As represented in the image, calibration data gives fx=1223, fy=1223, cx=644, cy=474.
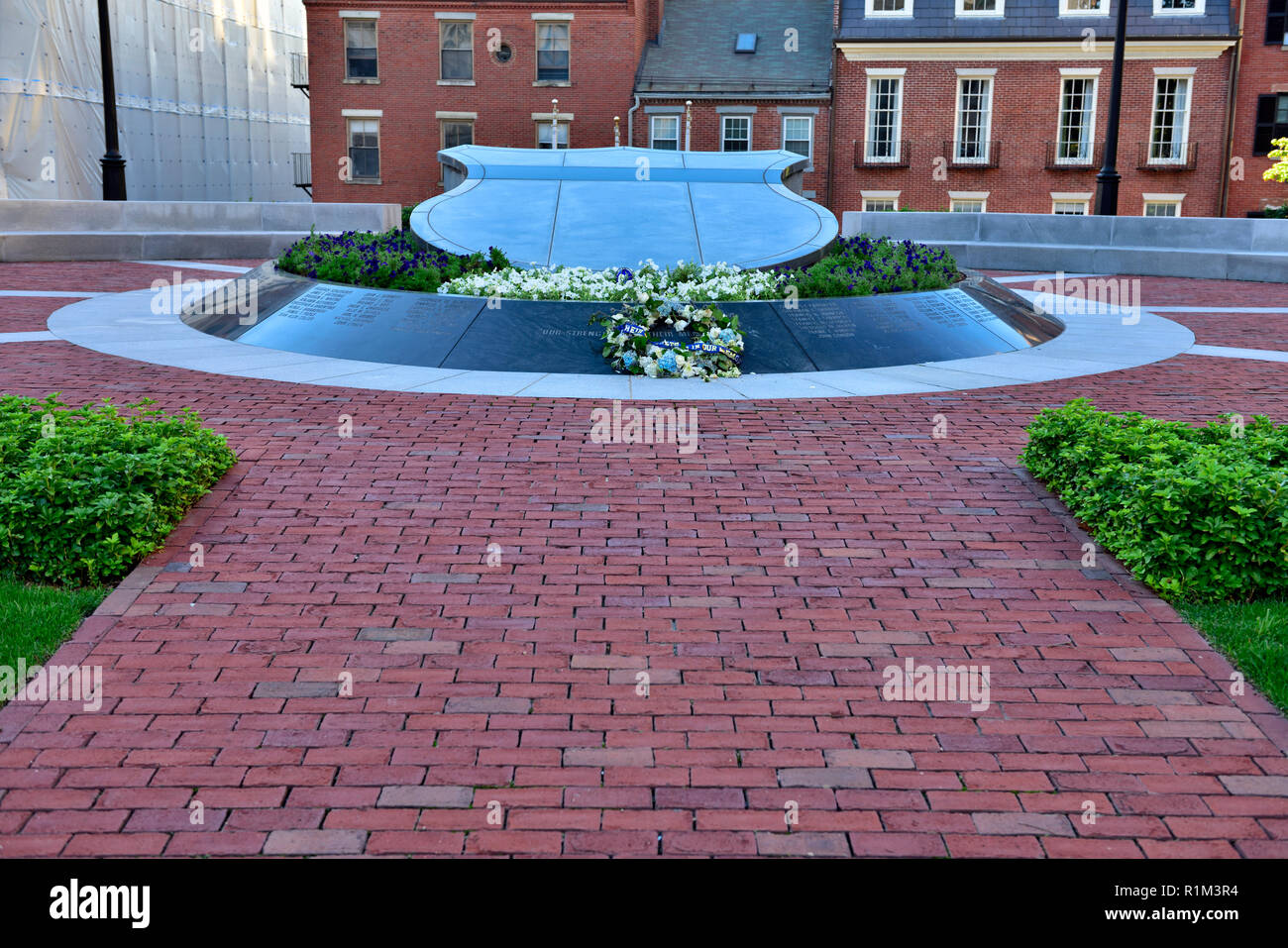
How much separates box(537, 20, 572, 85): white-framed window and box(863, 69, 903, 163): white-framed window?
9101 mm

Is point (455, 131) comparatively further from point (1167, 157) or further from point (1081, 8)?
point (1167, 157)

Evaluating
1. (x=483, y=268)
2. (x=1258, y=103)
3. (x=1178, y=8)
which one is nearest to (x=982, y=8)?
(x=1178, y=8)

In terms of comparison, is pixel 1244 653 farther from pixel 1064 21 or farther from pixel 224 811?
pixel 1064 21

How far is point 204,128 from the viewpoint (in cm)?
3903

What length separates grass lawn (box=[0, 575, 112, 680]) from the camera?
504 centimetres

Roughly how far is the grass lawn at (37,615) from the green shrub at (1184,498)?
4.96 meters

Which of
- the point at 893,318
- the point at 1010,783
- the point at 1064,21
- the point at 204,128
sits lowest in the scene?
the point at 1010,783

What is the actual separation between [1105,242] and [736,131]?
17.6 m

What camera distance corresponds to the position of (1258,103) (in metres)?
35.3

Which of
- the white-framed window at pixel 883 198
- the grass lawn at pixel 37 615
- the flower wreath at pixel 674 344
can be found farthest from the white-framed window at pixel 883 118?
the grass lawn at pixel 37 615

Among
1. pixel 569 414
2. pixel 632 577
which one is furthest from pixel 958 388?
pixel 632 577

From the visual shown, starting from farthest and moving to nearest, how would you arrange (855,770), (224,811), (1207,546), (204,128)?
(204,128), (1207,546), (855,770), (224,811)

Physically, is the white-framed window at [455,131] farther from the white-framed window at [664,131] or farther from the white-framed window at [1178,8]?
the white-framed window at [1178,8]

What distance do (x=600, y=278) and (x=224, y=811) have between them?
8.76 m
